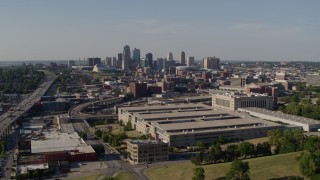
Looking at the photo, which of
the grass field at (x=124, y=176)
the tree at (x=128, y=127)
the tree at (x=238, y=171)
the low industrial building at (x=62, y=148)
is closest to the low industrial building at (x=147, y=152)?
the low industrial building at (x=62, y=148)

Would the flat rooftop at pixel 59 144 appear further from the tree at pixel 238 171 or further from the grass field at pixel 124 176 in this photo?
the tree at pixel 238 171

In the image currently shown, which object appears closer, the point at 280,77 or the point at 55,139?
the point at 55,139

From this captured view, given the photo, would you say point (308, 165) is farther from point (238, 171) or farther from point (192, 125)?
point (192, 125)

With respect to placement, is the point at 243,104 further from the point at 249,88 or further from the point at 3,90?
the point at 3,90

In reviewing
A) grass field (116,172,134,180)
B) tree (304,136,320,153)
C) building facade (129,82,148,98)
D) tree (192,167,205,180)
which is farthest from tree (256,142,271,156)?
building facade (129,82,148,98)

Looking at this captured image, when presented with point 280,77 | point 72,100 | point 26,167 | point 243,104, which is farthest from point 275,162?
point 280,77
